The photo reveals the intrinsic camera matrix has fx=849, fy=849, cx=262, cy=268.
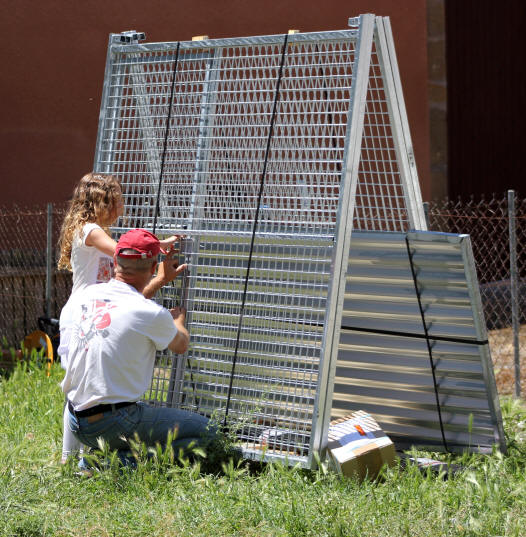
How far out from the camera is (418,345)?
14.7 ft

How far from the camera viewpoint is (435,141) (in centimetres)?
1112

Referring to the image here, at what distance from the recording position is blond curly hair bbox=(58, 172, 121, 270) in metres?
4.38

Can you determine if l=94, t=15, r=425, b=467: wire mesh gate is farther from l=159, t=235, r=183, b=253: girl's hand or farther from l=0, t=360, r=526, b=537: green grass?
l=0, t=360, r=526, b=537: green grass

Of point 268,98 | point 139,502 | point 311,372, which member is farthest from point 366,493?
point 268,98

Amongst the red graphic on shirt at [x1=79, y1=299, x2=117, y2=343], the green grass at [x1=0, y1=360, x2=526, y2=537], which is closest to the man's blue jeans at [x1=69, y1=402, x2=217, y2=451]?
the green grass at [x1=0, y1=360, x2=526, y2=537]

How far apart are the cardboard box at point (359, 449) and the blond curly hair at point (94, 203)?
1.59 metres

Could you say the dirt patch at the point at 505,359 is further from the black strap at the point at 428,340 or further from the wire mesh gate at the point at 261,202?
the wire mesh gate at the point at 261,202

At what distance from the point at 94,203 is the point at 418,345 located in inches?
72.7

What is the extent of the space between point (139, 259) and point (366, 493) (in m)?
1.49

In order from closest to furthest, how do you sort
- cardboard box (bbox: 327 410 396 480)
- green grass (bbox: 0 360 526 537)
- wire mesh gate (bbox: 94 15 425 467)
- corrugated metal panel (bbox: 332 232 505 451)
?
green grass (bbox: 0 360 526 537), cardboard box (bbox: 327 410 396 480), wire mesh gate (bbox: 94 15 425 467), corrugated metal panel (bbox: 332 232 505 451)

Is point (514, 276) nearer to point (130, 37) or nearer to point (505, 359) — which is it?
point (505, 359)

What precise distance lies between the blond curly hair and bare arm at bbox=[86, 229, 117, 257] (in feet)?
0.39

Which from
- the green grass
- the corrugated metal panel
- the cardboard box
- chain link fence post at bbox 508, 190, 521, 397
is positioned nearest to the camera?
the green grass

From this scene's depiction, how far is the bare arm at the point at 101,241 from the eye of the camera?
4.20m
